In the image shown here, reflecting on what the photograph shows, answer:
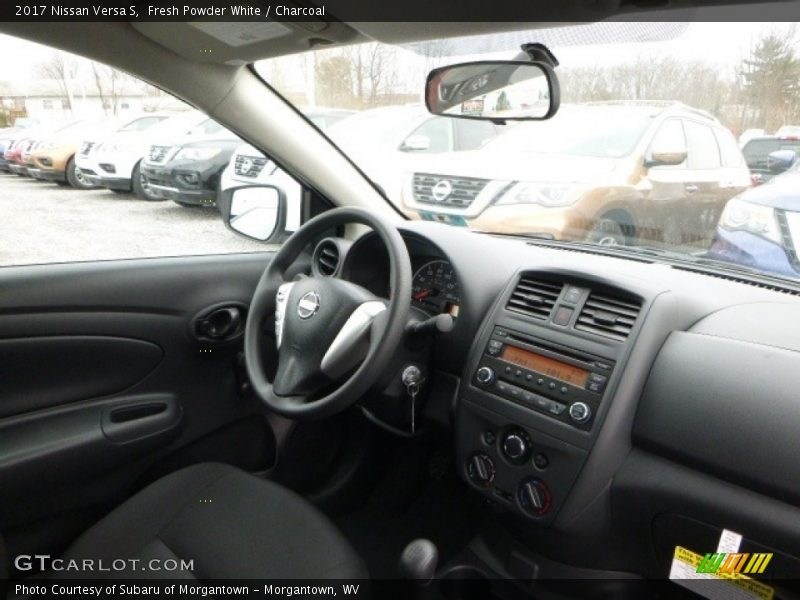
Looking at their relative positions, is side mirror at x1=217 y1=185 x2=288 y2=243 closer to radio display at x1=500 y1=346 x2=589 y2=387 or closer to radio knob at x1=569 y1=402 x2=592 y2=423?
radio display at x1=500 y1=346 x2=589 y2=387

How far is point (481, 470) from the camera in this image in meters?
1.73

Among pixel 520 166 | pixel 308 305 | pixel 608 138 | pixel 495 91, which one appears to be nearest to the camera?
pixel 308 305

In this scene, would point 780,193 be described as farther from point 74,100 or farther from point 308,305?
point 74,100

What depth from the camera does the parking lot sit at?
2057 millimetres

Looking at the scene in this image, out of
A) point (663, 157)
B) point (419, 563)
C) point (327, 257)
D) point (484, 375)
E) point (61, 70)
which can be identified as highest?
point (61, 70)

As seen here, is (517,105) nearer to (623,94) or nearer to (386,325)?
(623,94)

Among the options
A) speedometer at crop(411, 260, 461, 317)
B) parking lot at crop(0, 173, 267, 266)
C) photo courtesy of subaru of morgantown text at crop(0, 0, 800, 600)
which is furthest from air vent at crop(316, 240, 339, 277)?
parking lot at crop(0, 173, 267, 266)

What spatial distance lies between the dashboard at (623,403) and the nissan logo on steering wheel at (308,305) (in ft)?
0.97

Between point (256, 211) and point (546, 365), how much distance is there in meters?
1.48

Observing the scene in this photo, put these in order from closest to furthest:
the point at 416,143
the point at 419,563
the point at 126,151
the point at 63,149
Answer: the point at 419,563
the point at 63,149
the point at 126,151
the point at 416,143

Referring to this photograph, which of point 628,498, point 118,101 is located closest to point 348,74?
point 118,101

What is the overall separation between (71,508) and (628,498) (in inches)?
64.7

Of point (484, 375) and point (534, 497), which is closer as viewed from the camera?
point (534, 497)

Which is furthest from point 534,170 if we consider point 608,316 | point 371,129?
point 608,316
